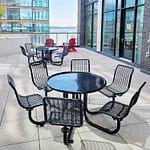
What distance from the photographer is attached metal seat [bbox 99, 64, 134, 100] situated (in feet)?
12.2

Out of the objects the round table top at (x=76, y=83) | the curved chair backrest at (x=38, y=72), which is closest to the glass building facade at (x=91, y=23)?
the curved chair backrest at (x=38, y=72)

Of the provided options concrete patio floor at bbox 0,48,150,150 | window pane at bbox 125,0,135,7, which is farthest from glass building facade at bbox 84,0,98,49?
concrete patio floor at bbox 0,48,150,150

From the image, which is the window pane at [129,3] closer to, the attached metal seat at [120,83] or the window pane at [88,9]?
the window pane at [88,9]

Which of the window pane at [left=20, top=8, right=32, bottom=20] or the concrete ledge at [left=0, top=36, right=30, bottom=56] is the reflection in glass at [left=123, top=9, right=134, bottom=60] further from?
the window pane at [left=20, top=8, right=32, bottom=20]

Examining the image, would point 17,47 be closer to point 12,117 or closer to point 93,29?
point 93,29

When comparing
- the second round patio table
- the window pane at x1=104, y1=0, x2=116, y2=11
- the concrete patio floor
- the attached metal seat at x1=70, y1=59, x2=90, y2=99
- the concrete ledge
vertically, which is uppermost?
the window pane at x1=104, y1=0, x2=116, y2=11

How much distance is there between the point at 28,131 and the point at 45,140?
38 cm

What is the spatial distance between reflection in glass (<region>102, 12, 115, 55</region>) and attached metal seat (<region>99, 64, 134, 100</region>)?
595 centimetres

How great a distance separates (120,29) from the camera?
8.99 meters

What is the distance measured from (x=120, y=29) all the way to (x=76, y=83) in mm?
6382

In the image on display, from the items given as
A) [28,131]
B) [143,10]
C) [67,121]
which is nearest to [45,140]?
[28,131]

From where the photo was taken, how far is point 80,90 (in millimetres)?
2930

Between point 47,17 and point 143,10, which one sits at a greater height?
point 47,17

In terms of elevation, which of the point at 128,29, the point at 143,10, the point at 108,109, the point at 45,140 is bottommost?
the point at 45,140
